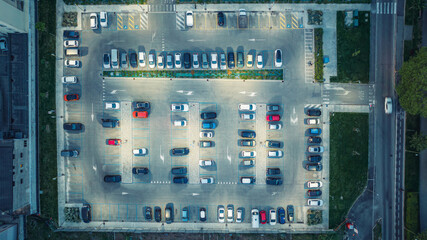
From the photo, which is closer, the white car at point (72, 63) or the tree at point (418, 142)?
the tree at point (418, 142)

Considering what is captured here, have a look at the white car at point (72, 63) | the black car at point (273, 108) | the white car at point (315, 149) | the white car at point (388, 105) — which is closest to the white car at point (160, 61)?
the white car at point (72, 63)

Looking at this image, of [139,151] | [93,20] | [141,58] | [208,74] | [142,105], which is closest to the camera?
[142,105]

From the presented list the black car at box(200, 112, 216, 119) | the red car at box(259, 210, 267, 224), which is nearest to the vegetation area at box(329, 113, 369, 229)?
the red car at box(259, 210, 267, 224)

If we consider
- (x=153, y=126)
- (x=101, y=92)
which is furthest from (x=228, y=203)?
(x=101, y=92)

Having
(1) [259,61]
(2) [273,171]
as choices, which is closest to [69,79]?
(1) [259,61]

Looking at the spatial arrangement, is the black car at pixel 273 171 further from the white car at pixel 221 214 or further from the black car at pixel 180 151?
the black car at pixel 180 151

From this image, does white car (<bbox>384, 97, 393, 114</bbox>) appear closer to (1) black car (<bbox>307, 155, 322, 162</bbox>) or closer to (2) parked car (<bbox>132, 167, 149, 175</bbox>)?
(1) black car (<bbox>307, 155, 322, 162</bbox>)

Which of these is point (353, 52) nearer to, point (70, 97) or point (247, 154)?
point (247, 154)
